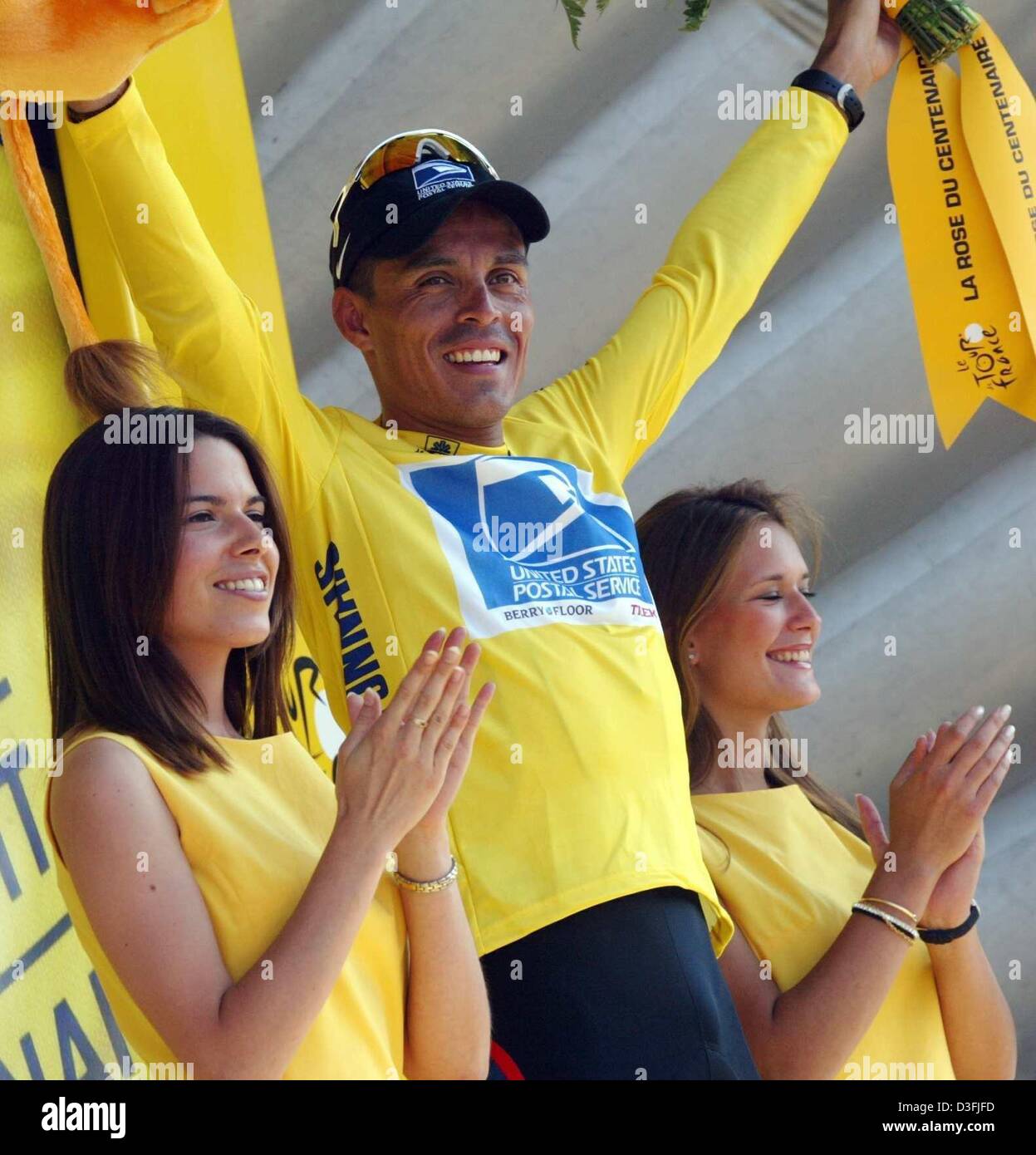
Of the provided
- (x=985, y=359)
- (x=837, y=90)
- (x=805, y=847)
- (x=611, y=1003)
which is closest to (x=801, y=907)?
(x=805, y=847)

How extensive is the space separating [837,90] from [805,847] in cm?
67

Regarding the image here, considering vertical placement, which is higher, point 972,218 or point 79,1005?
point 972,218

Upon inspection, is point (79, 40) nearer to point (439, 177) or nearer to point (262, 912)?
point (439, 177)

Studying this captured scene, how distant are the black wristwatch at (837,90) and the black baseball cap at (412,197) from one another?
13.9 inches

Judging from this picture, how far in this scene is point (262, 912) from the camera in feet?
3.26

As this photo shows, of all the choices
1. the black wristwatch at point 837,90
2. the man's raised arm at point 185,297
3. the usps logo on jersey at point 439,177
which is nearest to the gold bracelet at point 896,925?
the man's raised arm at point 185,297

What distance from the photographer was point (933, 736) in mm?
1354

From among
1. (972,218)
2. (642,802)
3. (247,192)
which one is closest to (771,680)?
(642,802)

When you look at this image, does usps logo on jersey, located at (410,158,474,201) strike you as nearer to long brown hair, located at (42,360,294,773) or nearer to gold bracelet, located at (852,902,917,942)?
long brown hair, located at (42,360,294,773)

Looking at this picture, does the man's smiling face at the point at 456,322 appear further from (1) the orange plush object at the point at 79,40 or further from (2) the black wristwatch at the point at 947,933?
(2) the black wristwatch at the point at 947,933

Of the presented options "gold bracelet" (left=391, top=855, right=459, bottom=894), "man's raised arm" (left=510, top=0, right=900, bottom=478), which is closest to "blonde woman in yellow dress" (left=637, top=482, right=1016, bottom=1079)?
"man's raised arm" (left=510, top=0, right=900, bottom=478)

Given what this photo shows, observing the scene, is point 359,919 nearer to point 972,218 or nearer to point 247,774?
point 247,774
